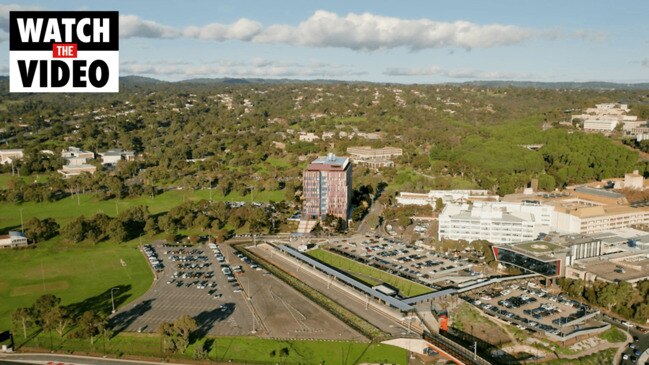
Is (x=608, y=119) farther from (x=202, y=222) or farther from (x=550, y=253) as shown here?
(x=202, y=222)

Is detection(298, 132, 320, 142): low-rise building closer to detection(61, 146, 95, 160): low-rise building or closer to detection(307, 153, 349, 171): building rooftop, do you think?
detection(61, 146, 95, 160): low-rise building

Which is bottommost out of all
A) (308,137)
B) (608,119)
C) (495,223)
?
(495,223)

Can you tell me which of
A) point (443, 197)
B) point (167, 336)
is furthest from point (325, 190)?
point (167, 336)

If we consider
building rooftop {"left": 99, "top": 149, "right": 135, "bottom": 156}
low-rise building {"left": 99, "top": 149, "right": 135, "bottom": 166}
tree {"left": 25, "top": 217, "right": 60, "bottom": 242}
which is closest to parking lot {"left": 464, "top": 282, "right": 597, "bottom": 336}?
tree {"left": 25, "top": 217, "right": 60, "bottom": 242}

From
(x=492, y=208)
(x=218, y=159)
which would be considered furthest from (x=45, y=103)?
(x=492, y=208)

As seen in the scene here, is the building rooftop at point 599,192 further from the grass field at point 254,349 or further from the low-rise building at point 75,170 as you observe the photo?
the low-rise building at point 75,170

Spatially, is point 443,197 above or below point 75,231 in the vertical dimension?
above
